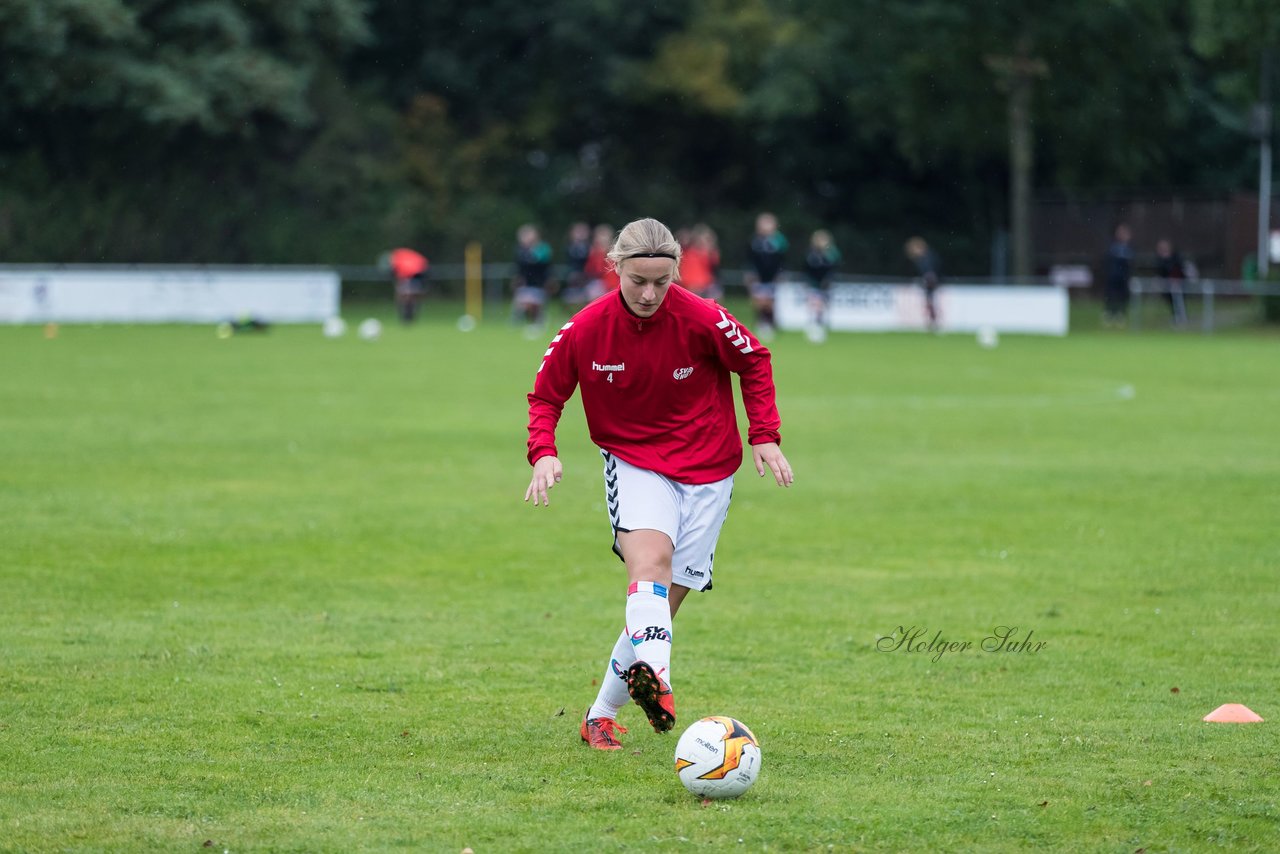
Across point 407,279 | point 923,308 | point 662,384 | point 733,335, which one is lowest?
point 662,384

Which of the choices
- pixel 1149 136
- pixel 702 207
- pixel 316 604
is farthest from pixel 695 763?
pixel 702 207

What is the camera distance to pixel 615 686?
6742 mm

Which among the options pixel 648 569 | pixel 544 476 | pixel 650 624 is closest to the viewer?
pixel 650 624

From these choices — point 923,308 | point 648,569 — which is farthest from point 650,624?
point 923,308

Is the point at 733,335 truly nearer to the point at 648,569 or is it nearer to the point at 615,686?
the point at 648,569

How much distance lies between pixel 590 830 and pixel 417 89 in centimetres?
5272

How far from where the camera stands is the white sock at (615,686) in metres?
6.67

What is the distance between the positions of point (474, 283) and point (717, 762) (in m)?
45.1

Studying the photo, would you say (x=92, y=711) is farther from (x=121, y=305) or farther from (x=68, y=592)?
(x=121, y=305)

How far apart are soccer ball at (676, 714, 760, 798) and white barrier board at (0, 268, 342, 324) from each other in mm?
34747

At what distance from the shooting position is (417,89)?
185 feet

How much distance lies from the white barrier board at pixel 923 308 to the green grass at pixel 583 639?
1936 cm

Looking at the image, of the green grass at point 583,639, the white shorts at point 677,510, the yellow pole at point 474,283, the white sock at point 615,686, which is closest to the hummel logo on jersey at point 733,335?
the white shorts at point 677,510
